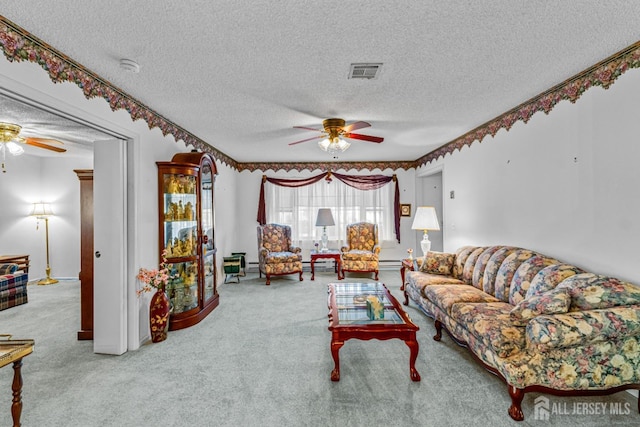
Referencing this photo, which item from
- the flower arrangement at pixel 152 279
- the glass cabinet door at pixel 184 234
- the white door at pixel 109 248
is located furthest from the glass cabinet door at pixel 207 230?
the white door at pixel 109 248

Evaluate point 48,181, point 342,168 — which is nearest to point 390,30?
point 342,168

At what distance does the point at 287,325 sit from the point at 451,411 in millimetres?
1943

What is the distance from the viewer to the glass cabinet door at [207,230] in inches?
154

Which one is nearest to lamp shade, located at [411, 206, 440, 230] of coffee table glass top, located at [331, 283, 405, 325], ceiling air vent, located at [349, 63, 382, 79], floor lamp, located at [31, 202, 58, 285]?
coffee table glass top, located at [331, 283, 405, 325]

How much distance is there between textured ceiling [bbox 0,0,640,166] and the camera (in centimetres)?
165

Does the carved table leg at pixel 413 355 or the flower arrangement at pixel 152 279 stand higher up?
the flower arrangement at pixel 152 279

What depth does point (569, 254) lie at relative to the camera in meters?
2.66

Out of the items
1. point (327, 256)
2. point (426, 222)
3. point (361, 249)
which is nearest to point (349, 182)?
point (361, 249)

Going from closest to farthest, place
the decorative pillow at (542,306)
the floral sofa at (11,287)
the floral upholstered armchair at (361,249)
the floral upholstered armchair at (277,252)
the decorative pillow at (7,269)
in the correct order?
the decorative pillow at (542,306) → the floral sofa at (11,287) → the decorative pillow at (7,269) → the floral upholstered armchair at (277,252) → the floral upholstered armchair at (361,249)

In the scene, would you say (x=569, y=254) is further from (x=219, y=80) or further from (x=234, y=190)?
(x=234, y=190)

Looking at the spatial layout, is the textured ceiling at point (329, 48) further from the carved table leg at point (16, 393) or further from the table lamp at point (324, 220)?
the table lamp at point (324, 220)

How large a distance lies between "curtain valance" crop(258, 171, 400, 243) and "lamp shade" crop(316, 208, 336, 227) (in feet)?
2.54

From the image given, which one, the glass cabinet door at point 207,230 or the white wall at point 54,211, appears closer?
the glass cabinet door at point 207,230

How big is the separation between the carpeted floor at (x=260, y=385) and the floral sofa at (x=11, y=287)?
36.1 inches
